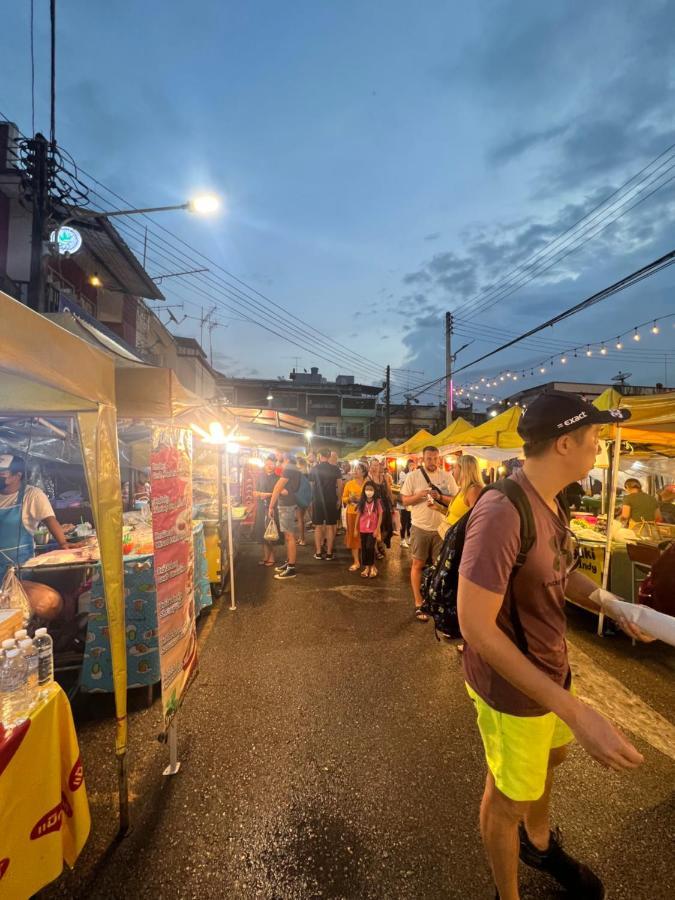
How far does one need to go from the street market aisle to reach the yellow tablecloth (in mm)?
347

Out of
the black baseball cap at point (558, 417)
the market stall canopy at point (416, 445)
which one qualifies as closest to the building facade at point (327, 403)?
the market stall canopy at point (416, 445)

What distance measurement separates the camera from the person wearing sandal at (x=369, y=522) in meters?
6.92

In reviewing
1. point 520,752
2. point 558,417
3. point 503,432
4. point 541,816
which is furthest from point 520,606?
point 503,432

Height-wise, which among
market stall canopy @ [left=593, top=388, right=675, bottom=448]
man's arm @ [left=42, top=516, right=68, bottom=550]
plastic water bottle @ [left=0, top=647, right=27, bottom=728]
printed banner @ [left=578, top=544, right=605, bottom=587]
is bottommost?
printed banner @ [left=578, top=544, right=605, bottom=587]

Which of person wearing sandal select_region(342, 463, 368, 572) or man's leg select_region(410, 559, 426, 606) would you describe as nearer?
man's leg select_region(410, 559, 426, 606)

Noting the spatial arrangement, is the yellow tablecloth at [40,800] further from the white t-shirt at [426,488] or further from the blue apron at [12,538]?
the white t-shirt at [426,488]

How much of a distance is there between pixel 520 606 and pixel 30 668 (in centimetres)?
219

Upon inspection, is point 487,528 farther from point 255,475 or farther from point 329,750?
point 255,475

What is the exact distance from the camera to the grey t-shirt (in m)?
1.35

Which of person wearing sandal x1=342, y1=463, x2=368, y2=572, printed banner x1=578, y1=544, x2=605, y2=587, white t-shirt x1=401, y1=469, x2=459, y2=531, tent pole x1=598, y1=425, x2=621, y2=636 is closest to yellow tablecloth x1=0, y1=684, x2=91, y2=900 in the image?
white t-shirt x1=401, y1=469, x2=459, y2=531

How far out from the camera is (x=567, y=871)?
180 centimetres

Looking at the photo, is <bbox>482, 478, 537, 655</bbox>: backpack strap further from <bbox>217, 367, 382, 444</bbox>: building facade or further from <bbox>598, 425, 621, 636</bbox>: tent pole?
<bbox>217, 367, 382, 444</bbox>: building facade

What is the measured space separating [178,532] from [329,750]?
189 centimetres

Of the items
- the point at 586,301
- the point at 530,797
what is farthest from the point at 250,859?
the point at 586,301
